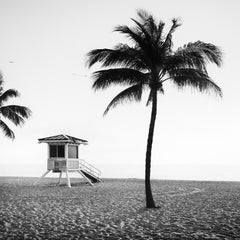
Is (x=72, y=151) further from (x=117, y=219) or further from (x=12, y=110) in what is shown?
(x=117, y=219)

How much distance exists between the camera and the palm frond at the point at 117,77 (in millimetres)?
15297

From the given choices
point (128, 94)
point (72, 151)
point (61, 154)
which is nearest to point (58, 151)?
point (61, 154)

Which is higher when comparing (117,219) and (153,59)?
(153,59)

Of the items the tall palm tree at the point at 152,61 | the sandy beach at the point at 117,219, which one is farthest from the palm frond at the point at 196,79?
the sandy beach at the point at 117,219

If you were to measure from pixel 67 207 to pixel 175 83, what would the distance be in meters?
7.56

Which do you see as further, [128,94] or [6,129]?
[6,129]

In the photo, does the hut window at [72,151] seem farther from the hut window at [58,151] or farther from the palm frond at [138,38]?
the palm frond at [138,38]

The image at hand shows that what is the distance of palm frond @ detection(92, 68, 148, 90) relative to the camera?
50.2ft

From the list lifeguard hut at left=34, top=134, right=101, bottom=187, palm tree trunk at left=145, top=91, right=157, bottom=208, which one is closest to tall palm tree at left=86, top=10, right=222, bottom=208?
palm tree trunk at left=145, top=91, right=157, bottom=208

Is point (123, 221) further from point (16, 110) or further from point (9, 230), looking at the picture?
point (16, 110)

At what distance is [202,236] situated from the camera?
934 cm

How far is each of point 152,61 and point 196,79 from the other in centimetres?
209

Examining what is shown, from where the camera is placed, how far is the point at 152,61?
14.8 meters

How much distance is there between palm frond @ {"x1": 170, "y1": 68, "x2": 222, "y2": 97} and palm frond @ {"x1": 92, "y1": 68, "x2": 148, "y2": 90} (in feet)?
5.13
